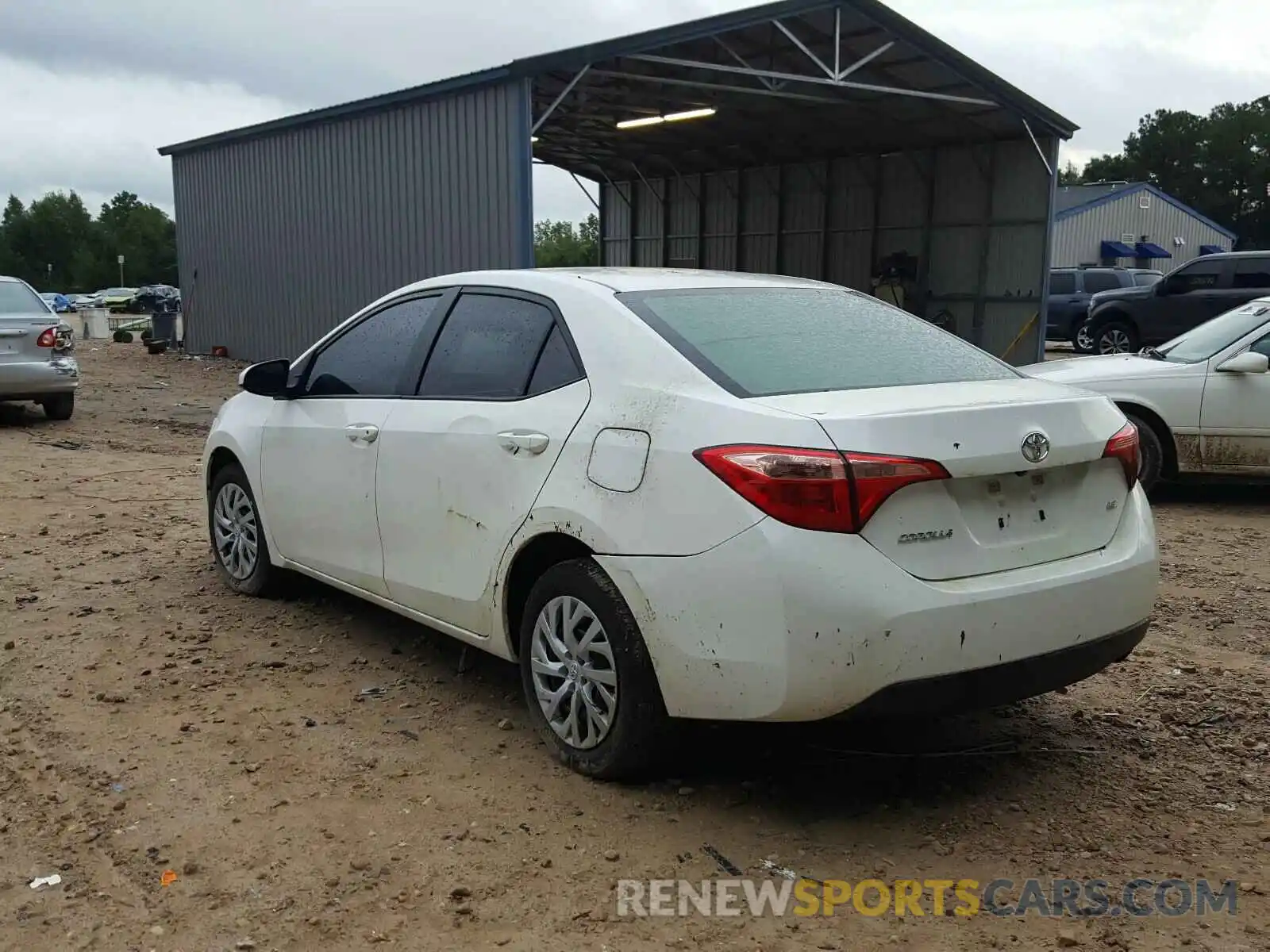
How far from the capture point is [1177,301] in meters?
19.3

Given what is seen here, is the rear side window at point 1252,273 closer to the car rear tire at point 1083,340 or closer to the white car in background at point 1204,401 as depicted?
the car rear tire at point 1083,340

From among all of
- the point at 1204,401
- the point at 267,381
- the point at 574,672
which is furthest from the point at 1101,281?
the point at 574,672

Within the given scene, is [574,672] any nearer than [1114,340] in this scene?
Yes

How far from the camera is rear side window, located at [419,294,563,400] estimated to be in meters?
4.11

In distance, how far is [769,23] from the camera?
1539 centimetres

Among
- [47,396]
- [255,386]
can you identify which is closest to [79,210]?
[47,396]

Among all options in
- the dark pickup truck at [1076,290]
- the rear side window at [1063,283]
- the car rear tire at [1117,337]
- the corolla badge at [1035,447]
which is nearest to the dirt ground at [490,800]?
the corolla badge at [1035,447]

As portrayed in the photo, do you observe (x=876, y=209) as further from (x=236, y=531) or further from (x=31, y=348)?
(x=236, y=531)

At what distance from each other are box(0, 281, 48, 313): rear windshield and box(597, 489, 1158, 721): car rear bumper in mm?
11042

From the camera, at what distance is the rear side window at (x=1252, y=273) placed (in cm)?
1805

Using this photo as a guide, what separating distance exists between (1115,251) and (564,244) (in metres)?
37.9

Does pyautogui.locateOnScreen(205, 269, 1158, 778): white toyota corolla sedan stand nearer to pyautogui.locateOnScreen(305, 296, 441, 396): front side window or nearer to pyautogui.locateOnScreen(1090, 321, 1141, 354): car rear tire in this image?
pyautogui.locateOnScreen(305, 296, 441, 396): front side window

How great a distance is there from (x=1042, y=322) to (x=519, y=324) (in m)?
15.8

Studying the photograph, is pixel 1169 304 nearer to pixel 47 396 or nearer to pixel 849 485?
pixel 47 396
